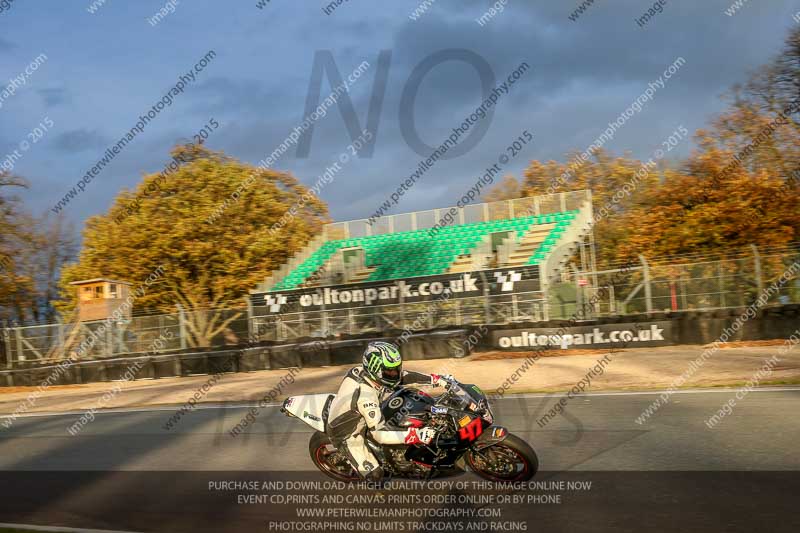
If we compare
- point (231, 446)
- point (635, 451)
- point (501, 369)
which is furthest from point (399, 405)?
point (501, 369)

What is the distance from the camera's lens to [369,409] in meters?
7.11

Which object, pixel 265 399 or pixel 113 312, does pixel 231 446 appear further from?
pixel 113 312

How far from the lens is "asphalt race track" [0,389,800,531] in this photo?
6.80 metres

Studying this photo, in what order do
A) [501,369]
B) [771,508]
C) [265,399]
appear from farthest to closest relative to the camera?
1. [501,369]
2. [265,399]
3. [771,508]

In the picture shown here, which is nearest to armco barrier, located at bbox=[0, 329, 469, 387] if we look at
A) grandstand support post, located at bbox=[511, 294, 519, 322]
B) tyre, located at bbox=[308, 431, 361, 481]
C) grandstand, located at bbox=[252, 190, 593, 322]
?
grandstand support post, located at bbox=[511, 294, 519, 322]

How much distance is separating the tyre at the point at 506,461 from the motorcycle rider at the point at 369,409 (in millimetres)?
542

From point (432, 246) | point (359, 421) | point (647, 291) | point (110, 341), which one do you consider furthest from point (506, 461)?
point (432, 246)

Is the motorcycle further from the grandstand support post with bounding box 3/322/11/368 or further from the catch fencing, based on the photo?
the grandstand support post with bounding box 3/322/11/368

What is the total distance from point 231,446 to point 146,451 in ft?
4.14

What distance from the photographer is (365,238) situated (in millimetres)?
33719

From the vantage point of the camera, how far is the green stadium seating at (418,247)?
31.2 metres

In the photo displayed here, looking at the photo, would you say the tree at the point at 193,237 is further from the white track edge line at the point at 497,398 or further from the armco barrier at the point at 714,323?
the armco barrier at the point at 714,323

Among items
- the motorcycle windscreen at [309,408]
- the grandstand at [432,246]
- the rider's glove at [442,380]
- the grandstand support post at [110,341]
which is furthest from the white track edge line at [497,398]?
the grandstand at [432,246]

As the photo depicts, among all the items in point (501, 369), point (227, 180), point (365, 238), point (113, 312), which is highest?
point (227, 180)
